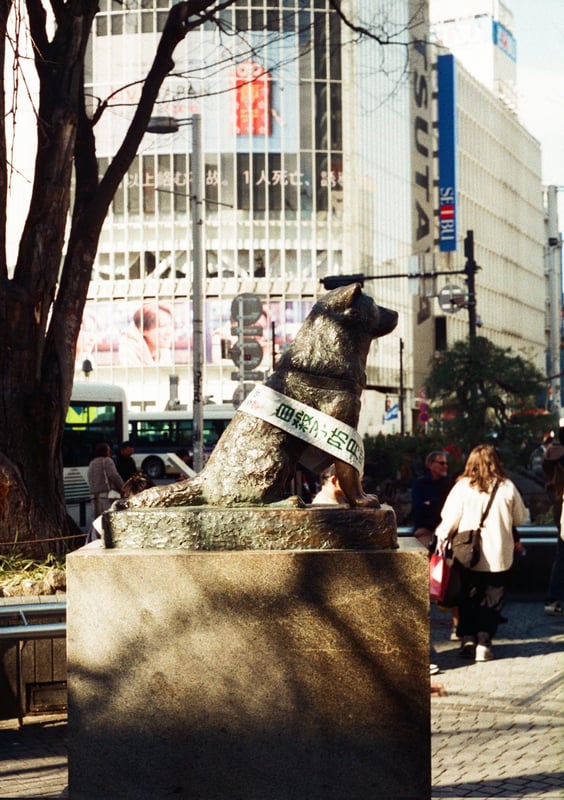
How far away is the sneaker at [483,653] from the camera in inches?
414

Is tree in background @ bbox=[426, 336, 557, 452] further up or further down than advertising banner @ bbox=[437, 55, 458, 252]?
further down

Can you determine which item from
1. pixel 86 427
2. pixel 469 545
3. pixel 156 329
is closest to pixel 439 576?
pixel 469 545

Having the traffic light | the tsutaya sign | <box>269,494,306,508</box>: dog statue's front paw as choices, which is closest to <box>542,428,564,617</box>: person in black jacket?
the traffic light

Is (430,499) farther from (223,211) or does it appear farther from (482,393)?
(223,211)

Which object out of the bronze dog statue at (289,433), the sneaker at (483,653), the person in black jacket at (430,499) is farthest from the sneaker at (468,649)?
the bronze dog statue at (289,433)

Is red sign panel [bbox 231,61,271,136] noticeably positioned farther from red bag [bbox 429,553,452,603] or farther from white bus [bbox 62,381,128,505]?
red bag [bbox 429,553,452,603]

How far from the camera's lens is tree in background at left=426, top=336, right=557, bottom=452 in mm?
26844

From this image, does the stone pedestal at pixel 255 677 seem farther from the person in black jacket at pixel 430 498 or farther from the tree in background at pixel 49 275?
the person in black jacket at pixel 430 498

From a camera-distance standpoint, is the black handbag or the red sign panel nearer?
the black handbag

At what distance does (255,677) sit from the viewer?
16.5ft

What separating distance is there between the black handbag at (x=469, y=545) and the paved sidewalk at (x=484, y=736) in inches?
30.0

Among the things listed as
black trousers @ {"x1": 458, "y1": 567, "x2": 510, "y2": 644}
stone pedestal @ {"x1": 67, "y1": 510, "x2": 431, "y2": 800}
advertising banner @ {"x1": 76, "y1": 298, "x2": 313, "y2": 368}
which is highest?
advertising banner @ {"x1": 76, "y1": 298, "x2": 313, "y2": 368}

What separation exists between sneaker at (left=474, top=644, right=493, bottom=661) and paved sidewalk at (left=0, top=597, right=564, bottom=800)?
0.29 ft

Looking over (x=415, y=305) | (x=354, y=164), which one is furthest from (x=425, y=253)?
(x=354, y=164)
